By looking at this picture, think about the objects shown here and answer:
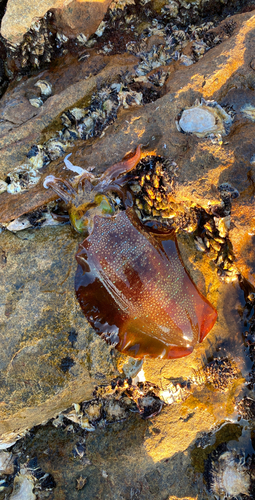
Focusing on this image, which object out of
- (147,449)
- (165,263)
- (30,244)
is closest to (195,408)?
(147,449)

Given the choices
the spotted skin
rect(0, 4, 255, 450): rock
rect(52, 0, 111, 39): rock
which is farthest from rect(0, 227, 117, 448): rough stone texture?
rect(52, 0, 111, 39): rock

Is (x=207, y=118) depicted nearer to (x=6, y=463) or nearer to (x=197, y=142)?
(x=197, y=142)

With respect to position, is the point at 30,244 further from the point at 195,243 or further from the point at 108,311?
the point at 195,243

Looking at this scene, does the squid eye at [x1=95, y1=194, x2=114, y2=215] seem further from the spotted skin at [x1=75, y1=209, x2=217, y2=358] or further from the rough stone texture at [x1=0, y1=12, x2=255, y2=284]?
the rough stone texture at [x1=0, y1=12, x2=255, y2=284]

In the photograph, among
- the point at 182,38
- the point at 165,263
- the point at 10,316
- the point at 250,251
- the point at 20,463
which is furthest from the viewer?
the point at 182,38

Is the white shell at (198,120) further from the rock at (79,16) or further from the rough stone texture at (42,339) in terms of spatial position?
the rock at (79,16)

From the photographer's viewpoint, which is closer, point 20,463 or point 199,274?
point 199,274
